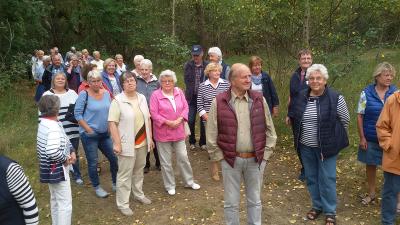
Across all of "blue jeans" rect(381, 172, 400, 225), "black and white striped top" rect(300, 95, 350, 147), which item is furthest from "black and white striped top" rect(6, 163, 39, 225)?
"blue jeans" rect(381, 172, 400, 225)

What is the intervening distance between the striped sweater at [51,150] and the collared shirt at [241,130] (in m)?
1.60

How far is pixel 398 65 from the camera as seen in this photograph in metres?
12.8

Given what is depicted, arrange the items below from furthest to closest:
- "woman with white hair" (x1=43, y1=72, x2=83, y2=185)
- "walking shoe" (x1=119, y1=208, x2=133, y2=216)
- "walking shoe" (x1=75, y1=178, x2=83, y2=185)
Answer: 1. "walking shoe" (x1=75, y1=178, x2=83, y2=185)
2. "woman with white hair" (x1=43, y1=72, x2=83, y2=185)
3. "walking shoe" (x1=119, y1=208, x2=133, y2=216)

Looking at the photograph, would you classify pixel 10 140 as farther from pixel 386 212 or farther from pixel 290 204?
pixel 386 212

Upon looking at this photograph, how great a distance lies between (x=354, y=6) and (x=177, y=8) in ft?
51.3

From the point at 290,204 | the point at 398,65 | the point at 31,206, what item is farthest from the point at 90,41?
the point at 31,206

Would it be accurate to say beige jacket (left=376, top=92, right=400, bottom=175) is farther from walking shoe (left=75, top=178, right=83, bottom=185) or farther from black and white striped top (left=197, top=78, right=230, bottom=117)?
walking shoe (left=75, top=178, right=83, bottom=185)

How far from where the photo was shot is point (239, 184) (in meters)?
4.48

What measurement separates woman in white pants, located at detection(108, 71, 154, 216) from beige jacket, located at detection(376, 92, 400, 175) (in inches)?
115

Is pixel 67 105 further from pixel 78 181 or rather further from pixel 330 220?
pixel 330 220

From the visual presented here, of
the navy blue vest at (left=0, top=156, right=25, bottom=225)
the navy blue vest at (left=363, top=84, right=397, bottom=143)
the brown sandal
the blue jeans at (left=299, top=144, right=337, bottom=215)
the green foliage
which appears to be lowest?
the brown sandal

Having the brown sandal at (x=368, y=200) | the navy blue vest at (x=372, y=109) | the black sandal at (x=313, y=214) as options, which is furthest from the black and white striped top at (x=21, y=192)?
the brown sandal at (x=368, y=200)

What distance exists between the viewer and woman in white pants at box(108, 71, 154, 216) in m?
5.26

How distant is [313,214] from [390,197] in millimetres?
956
